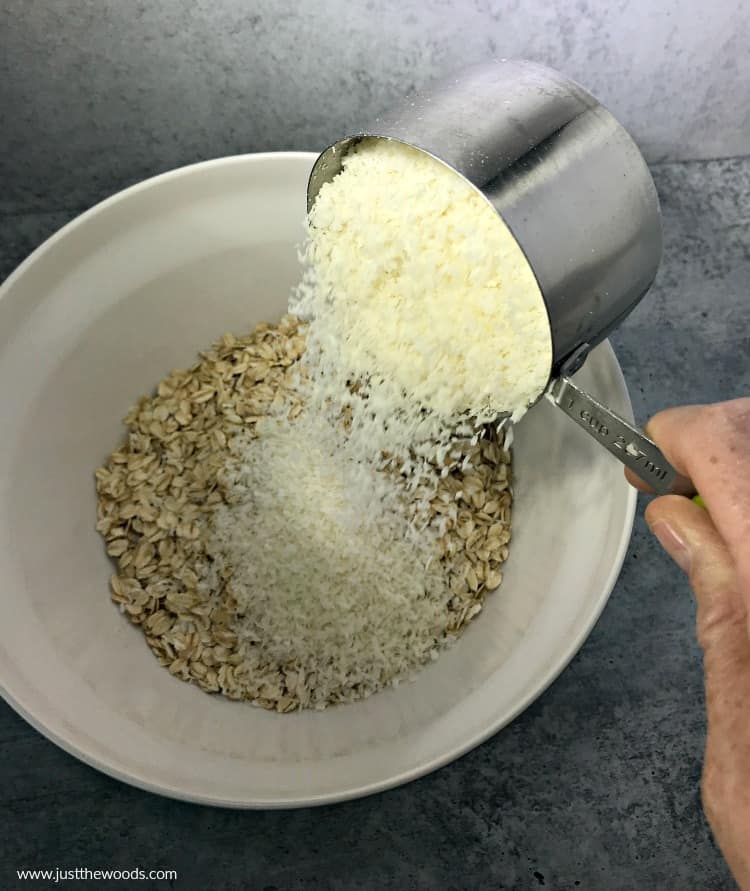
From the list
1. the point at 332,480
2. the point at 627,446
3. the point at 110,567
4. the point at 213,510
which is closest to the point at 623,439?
the point at 627,446

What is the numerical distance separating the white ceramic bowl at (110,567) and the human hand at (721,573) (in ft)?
0.63

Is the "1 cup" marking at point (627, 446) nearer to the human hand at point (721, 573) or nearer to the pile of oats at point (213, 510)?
the human hand at point (721, 573)

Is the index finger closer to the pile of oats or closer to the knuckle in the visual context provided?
the knuckle

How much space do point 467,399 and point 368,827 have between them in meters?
0.55

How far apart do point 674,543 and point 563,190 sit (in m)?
0.32

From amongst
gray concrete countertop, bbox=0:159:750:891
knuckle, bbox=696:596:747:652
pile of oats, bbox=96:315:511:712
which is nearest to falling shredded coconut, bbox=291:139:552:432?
pile of oats, bbox=96:315:511:712

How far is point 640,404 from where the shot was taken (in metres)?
1.17

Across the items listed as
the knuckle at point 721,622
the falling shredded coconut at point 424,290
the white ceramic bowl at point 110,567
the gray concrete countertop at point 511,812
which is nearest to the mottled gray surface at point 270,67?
the white ceramic bowl at point 110,567

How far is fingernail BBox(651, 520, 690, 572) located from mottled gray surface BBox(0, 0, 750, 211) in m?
0.73

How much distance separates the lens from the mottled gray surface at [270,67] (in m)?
1.03

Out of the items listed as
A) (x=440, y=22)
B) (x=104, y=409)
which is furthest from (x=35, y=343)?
(x=440, y=22)

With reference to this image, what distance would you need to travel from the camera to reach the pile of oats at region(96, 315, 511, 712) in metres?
0.97

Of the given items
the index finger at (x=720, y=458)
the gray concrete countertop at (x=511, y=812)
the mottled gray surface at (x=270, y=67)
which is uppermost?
the mottled gray surface at (x=270, y=67)

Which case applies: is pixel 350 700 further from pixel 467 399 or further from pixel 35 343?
pixel 35 343
